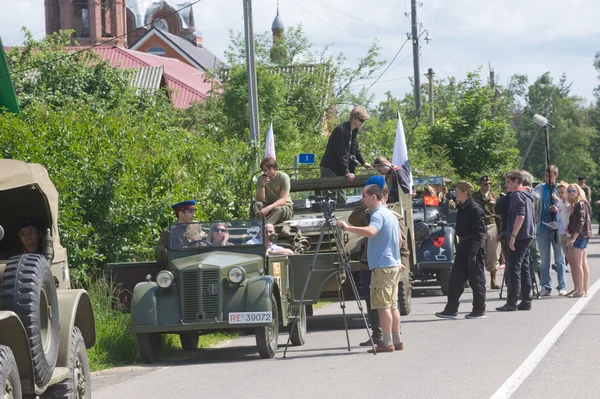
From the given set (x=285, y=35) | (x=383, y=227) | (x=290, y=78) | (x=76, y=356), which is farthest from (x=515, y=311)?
(x=285, y=35)

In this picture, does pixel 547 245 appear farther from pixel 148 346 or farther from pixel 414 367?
pixel 148 346

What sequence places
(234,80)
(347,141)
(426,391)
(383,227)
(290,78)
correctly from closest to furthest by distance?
1. (426,391)
2. (383,227)
3. (347,141)
4. (234,80)
5. (290,78)

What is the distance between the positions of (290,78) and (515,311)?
2831cm

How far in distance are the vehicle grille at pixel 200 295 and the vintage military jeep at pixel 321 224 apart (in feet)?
6.61

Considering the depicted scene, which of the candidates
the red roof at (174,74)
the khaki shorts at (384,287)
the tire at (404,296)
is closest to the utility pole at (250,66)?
the tire at (404,296)

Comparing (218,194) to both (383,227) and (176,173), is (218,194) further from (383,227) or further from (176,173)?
(383,227)

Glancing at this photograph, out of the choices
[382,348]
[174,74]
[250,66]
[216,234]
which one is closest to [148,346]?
[216,234]

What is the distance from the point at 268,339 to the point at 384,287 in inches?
52.8

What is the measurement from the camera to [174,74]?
70625mm

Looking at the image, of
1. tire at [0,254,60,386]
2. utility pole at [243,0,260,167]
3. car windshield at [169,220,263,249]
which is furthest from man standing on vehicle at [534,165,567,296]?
tire at [0,254,60,386]

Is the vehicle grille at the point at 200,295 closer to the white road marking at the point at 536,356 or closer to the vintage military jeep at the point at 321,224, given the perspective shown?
the vintage military jeep at the point at 321,224

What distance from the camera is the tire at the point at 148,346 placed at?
1167cm

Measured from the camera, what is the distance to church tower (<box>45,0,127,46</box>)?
8169 centimetres

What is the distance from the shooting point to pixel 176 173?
680 inches
